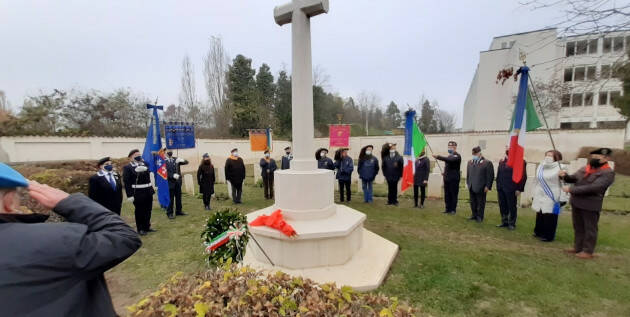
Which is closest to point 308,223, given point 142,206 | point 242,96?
point 142,206

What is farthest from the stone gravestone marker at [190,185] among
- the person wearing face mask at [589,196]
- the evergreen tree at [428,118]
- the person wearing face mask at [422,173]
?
the evergreen tree at [428,118]

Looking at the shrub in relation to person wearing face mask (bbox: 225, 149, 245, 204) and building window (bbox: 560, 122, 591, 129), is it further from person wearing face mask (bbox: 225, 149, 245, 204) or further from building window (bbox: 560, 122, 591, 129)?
building window (bbox: 560, 122, 591, 129)

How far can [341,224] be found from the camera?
3977 mm

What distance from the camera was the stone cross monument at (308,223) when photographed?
12.1ft

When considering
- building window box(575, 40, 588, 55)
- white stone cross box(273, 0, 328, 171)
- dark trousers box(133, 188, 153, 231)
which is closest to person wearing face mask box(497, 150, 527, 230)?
building window box(575, 40, 588, 55)

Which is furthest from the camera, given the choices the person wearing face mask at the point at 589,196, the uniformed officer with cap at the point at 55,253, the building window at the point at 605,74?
the person wearing face mask at the point at 589,196

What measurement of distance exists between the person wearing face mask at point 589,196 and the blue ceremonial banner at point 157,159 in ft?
27.2

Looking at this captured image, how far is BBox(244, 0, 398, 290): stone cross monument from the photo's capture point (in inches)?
145

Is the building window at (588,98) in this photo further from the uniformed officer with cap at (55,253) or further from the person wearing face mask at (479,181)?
the uniformed officer with cap at (55,253)

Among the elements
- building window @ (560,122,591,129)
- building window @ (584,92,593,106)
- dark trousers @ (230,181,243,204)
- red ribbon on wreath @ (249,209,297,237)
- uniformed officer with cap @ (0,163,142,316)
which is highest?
building window @ (560,122,591,129)

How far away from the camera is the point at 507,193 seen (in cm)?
581

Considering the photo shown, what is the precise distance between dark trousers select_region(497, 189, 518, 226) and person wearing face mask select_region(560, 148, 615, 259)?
129 centimetres

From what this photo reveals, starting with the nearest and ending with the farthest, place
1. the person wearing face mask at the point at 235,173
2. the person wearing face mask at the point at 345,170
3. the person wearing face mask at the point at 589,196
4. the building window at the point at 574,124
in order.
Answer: the person wearing face mask at the point at 589,196 < the person wearing face mask at the point at 235,173 < the person wearing face mask at the point at 345,170 < the building window at the point at 574,124

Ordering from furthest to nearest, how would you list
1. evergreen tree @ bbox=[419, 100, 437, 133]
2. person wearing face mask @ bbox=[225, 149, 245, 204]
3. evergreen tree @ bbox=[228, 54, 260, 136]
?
1. evergreen tree @ bbox=[419, 100, 437, 133]
2. evergreen tree @ bbox=[228, 54, 260, 136]
3. person wearing face mask @ bbox=[225, 149, 245, 204]
